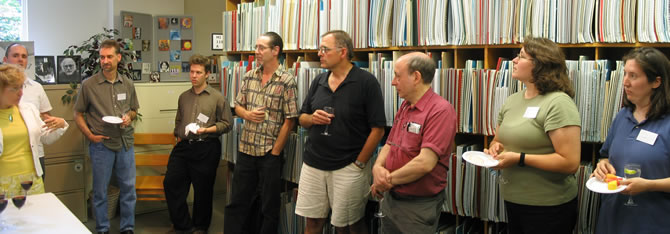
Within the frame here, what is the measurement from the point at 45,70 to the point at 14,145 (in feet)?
7.34

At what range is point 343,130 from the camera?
3133mm

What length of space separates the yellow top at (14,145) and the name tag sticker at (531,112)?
Result: 102 inches

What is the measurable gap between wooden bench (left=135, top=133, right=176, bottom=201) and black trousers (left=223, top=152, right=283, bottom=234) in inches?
42.4

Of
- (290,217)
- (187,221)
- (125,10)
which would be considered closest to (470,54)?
(290,217)

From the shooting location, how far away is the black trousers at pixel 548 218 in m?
2.38

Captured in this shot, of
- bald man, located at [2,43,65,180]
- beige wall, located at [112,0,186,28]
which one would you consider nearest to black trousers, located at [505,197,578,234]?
bald man, located at [2,43,65,180]

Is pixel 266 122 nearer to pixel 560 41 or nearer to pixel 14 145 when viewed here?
pixel 14 145

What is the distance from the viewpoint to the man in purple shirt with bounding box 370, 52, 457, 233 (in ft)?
8.23

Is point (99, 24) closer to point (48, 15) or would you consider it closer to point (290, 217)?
point (48, 15)

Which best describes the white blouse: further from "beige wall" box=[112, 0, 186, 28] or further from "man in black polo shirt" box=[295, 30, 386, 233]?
"beige wall" box=[112, 0, 186, 28]

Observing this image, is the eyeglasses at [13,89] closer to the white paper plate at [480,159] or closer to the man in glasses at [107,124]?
the man in glasses at [107,124]

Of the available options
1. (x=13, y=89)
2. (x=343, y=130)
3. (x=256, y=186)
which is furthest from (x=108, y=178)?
(x=343, y=130)

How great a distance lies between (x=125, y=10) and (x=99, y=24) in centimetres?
42

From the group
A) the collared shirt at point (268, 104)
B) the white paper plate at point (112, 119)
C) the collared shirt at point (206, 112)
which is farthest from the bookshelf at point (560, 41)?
the white paper plate at point (112, 119)
